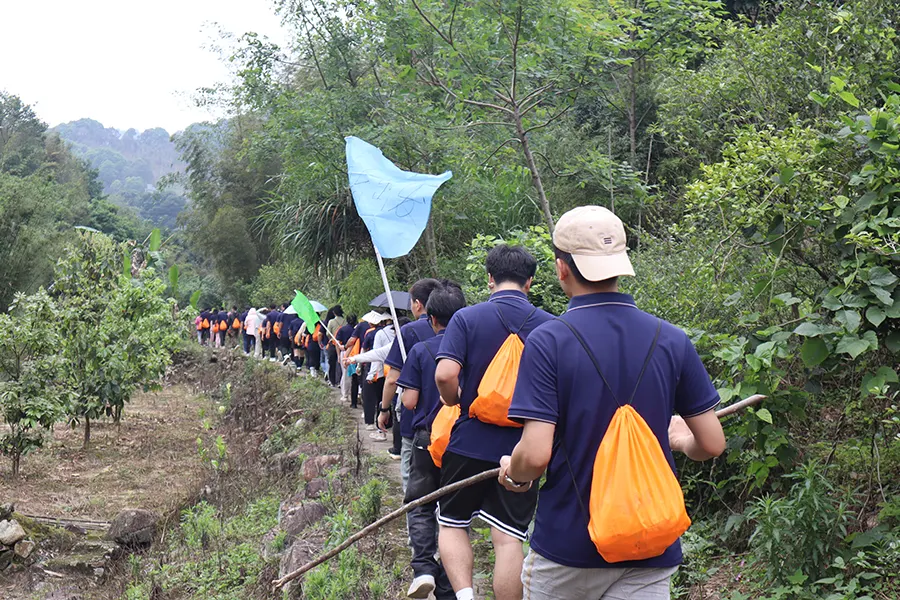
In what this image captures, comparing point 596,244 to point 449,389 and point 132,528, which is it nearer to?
point 449,389

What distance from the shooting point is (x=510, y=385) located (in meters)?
4.29

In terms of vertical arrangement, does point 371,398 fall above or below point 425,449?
below

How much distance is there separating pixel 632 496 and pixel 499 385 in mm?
1621

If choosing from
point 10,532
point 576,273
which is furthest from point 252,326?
point 576,273

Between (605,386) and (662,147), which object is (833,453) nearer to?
(605,386)

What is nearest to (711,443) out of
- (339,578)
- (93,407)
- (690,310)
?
(690,310)

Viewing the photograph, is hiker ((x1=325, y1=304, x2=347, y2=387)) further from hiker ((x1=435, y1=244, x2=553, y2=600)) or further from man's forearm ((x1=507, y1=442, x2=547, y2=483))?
man's forearm ((x1=507, y1=442, x2=547, y2=483))

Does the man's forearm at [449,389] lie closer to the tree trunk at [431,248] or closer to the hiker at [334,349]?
the tree trunk at [431,248]

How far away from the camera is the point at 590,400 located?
2814mm

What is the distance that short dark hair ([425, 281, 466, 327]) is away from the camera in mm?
5434

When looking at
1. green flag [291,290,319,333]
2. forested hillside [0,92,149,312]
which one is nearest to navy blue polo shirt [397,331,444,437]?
green flag [291,290,319,333]

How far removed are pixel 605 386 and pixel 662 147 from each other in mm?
12260

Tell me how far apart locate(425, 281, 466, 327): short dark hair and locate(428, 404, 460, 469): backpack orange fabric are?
783 mm

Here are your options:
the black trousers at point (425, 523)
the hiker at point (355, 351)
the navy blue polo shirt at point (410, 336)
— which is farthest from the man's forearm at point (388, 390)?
the hiker at point (355, 351)
